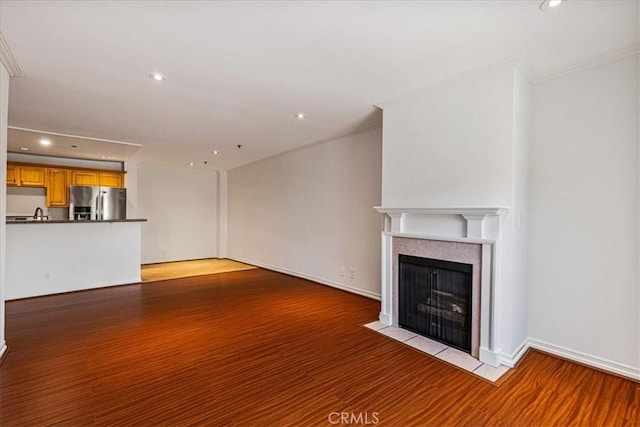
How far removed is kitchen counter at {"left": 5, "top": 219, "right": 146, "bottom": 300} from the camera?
15.2ft

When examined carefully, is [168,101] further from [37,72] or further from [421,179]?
[421,179]

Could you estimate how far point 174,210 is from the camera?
8.27 m

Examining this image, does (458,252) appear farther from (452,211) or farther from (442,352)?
(442,352)

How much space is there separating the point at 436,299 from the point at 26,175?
25.9 ft

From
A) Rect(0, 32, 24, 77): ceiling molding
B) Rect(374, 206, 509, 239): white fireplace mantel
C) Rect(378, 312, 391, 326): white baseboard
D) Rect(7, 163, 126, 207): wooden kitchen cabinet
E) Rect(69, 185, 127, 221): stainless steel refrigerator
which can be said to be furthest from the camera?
Rect(69, 185, 127, 221): stainless steel refrigerator

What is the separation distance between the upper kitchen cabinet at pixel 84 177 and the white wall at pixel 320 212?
3.31 meters

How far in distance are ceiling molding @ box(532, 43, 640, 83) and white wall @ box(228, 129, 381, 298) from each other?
6.94ft

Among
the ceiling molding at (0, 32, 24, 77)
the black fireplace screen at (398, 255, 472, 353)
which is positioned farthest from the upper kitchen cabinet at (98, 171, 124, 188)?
the black fireplace screen at (398, 255, 472, 353)

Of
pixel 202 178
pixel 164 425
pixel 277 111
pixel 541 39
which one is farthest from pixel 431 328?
pixel 202 178

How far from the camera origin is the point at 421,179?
320 cm

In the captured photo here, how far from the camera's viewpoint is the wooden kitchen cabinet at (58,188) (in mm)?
6316

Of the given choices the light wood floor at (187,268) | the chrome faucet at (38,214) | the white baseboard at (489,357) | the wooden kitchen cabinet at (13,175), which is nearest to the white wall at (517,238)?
the white baseboard at (489,357)

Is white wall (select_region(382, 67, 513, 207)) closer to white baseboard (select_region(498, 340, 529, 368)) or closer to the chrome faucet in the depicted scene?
white baseboard (select_region(498, 340, 529, 368))

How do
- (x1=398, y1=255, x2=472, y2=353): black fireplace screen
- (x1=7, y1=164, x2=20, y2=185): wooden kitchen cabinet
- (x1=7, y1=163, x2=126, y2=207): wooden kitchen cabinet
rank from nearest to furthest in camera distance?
1. (x1=398, y1=255, x2=472, y2=353): black fireplace screen
2. (x1=7, y1=164, x2=20, y2=185): wooden kitchen cabinet
3. (x1=7, y1=163, x2=126, y2=207): wooden kitchen cabinet
